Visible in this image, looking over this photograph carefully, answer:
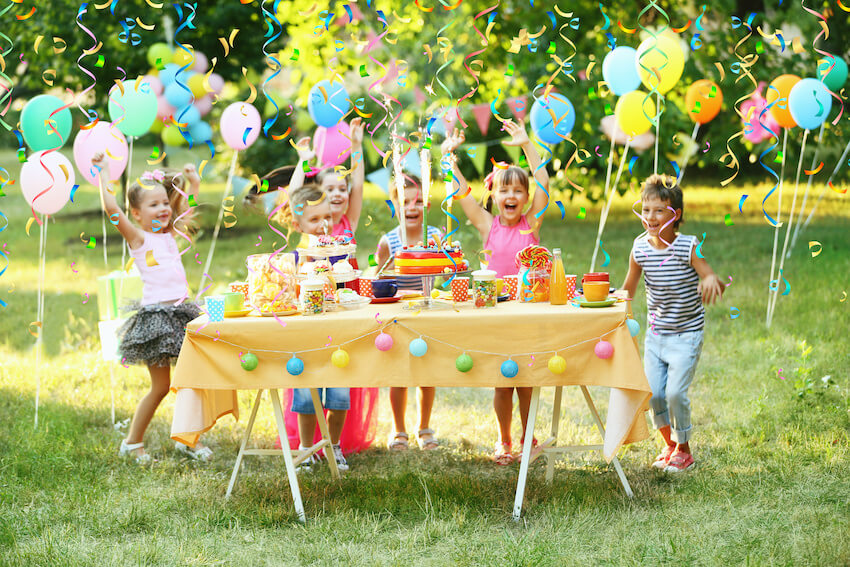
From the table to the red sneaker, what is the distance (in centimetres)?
69

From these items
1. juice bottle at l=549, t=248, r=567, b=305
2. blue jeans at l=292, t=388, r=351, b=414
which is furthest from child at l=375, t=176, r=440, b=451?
juice bottle at l=549, t=248, r=567, b=305

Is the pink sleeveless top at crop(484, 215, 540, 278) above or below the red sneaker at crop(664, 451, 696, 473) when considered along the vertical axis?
above

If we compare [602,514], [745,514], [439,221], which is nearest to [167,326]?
[602,514]

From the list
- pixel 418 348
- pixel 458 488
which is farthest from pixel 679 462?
pixel 418 348

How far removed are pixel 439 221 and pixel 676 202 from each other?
6550 mm

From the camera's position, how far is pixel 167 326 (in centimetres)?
429

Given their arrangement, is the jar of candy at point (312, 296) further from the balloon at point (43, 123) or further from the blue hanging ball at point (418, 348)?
the balloon at point (43, 123)

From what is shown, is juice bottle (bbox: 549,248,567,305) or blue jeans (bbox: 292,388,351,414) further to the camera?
blue jeans (bbox: 292,388,351,414)

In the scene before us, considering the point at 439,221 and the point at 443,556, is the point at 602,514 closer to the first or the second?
the point at 443,556

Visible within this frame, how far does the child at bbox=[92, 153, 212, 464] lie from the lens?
4.27 metres

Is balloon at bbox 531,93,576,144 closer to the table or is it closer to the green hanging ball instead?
the table

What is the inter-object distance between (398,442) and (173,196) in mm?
1658

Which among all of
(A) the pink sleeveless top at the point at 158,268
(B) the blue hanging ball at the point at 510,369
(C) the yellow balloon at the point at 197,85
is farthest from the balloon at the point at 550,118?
(C) the yellow balloon at the point at 197,85

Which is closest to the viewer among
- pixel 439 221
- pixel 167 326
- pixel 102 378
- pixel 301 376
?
pixel 301 376
